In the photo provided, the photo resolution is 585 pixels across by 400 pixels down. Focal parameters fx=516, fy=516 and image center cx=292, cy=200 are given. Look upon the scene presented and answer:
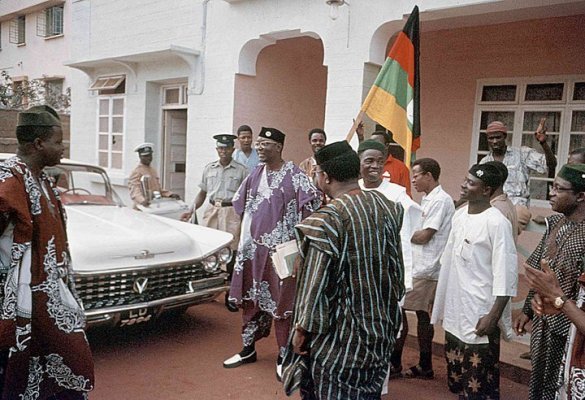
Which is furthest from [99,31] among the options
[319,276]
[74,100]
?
[319,276]

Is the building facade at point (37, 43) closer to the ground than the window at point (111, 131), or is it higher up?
higher up

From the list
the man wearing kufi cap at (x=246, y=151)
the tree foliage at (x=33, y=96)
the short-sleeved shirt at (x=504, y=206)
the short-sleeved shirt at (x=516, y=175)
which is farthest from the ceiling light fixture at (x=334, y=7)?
the tree foliage at (x=33, y=96)

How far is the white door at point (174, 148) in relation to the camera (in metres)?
9.52

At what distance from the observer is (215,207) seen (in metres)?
5.98

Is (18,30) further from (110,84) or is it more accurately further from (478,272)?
(478,272)

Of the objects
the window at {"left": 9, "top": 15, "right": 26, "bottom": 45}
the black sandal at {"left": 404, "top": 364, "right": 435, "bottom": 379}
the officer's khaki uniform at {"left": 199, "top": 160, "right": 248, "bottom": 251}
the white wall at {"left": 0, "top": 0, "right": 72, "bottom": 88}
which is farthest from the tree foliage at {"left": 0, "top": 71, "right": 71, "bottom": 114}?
the black sandal at {"left": 404, "top": 364, "right": 435, "bottom": 379}

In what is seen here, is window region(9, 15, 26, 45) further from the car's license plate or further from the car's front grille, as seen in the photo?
the car's license plate

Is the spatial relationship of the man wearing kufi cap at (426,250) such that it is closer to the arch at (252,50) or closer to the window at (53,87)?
the arch at (252,50)

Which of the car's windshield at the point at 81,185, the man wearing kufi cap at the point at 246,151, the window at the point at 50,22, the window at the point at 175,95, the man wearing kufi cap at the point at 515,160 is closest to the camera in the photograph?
the man wearing kufi cap at the point at 515,160

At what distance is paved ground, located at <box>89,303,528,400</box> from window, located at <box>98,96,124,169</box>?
19.4 ft

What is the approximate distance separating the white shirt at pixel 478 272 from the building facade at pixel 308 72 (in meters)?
3.16

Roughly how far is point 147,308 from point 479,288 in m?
2.51

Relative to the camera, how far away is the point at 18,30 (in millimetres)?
17422

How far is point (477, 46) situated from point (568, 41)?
3.84 feet
